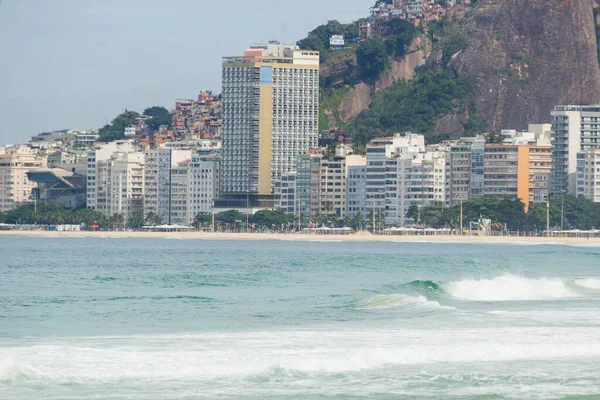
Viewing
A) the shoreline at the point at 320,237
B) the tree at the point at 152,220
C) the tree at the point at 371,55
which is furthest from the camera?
the tree at the point at 371,55

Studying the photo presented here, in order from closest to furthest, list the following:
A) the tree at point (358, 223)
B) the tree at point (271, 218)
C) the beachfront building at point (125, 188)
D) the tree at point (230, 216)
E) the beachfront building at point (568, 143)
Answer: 1. the tree at point (358, 223)
2. the tree at point (271, 218)
3. the beachfront building at point (568, 143)
4. the tree at point (230, 216)
5. the beachfront building at point (125, 188)

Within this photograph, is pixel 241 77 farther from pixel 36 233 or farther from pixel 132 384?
pixel 132 384

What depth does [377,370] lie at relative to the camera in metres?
25.1

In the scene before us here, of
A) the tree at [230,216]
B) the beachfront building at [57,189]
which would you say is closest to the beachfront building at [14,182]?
the beachfront building at [57,189]

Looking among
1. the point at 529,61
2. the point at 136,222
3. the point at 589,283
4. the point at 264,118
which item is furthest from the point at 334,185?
the point at 589,283

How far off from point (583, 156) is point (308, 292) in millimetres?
107577

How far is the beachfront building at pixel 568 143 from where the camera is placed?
15238 centimetres

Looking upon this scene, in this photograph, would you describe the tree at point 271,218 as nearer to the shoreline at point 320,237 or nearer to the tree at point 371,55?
the shoreline at point 320,237

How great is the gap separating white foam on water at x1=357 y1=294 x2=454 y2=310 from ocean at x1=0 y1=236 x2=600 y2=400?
12 cm

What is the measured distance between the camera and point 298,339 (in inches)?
1145

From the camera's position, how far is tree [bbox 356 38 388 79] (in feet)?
646

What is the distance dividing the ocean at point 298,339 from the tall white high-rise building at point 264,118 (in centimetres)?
10928

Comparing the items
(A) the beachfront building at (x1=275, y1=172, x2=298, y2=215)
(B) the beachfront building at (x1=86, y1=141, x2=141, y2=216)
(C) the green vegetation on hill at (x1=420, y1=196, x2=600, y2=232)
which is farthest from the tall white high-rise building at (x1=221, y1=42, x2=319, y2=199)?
(C) the green vegetation on hill at (x1=420, y1=196, x2=600, y2=232)

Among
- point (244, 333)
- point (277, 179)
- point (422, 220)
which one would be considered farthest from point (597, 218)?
point (244, 333)
